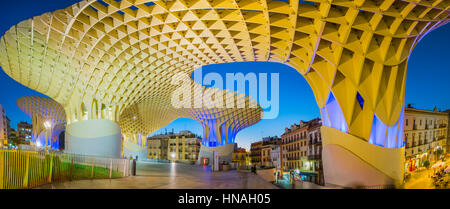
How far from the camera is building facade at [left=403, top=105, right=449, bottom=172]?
37531 millimetres

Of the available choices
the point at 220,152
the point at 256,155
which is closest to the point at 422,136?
the point at 220,152

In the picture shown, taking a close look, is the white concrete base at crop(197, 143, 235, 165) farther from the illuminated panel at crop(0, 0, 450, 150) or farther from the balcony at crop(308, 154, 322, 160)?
the illuminated panel at crop(0, 0, 450, 150)

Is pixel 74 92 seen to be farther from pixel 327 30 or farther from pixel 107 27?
pixel 327 30

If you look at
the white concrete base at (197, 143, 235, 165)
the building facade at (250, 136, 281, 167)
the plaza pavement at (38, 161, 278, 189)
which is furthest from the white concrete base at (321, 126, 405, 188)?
the building facade at (250, 136, 281, 167)

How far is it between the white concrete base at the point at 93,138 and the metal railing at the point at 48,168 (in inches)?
427

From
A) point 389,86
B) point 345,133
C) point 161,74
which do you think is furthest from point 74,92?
point 389,86

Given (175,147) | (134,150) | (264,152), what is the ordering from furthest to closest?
(175,147)
(264,152)
(134,150)

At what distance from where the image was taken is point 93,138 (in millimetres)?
27906

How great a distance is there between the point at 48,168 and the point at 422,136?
148ft

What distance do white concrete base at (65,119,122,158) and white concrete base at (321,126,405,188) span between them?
2204 cm

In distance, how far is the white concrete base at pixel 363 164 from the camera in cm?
1670

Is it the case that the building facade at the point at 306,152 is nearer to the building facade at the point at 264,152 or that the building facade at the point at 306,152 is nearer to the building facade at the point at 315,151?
the building facade at the point at 315,151

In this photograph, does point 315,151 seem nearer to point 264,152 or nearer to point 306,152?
point 306,152

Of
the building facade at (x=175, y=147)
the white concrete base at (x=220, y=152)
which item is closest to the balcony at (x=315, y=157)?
the white concrete base at (x=220, y=152)
